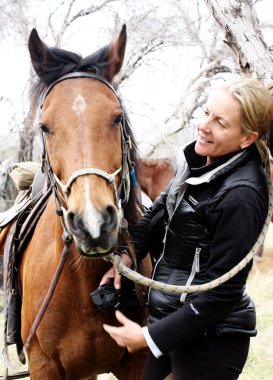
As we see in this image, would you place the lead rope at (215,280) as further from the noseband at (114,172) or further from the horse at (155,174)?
the horse at (155,174)

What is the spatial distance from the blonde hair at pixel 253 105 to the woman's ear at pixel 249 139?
0.01m

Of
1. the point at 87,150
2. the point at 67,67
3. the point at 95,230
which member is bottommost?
the point at 95,230

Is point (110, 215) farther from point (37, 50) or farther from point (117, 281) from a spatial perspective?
point (37, 50)

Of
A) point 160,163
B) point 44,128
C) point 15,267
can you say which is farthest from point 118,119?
point 160,163

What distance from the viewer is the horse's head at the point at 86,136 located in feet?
6.04

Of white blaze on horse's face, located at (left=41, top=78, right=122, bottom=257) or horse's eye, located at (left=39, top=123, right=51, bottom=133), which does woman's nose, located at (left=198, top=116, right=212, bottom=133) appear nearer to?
white blaze on horse's face, located at (left=41, top=78, right=122, bottom=257)

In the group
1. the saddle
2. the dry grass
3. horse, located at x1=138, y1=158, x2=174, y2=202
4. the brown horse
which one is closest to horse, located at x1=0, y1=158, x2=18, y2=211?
horse, located at x1=138, y1=158, x2=174, y2=202

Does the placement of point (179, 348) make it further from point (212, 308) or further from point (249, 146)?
point (249, 146)

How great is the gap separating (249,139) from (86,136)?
657mm

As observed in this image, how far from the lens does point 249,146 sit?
1993mm

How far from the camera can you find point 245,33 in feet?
9.21

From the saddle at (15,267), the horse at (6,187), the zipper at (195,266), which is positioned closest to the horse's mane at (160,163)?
the horse at (6,187)

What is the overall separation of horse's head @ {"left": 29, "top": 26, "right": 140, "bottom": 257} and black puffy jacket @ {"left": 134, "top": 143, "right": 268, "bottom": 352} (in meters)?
0.28

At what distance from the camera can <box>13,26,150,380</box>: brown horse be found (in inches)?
74.7
